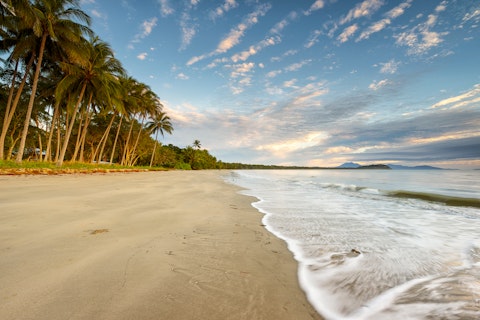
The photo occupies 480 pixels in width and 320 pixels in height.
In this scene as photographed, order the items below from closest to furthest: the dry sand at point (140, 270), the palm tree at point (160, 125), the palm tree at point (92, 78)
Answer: the dry sand at point (140, 270) → the palm tree at point (92, 78) → the palm tree at point (160, 125)

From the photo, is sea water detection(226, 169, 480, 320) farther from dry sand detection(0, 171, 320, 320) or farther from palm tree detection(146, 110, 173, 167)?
palm tree detection(146, 110, 173, 167)

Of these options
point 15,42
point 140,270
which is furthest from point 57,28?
point 140,270

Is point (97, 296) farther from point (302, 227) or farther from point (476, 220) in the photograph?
point (476, 220)

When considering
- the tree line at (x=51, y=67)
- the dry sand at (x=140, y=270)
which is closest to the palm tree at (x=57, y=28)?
the tree line at (x=51, y=67)

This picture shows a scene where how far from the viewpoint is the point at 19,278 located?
4.81ft

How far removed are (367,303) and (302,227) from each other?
207 centimetres

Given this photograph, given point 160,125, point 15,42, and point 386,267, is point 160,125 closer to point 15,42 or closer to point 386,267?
point 15,42

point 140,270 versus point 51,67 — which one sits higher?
point 51,67

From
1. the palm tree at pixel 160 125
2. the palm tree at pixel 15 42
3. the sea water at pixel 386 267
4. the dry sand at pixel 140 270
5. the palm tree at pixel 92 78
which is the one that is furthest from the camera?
the palm tree at pixel 160 125

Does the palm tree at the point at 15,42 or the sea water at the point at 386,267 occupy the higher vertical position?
the palm tree at the point at 15,42

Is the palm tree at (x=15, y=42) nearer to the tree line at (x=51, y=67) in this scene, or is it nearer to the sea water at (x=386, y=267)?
the tree line at (x=51, y=67)

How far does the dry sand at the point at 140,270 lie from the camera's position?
124 cm

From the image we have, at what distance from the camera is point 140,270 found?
171 centimetres

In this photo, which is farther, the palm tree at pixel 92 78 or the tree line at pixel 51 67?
Result: the palm tree at pixel 92 78
